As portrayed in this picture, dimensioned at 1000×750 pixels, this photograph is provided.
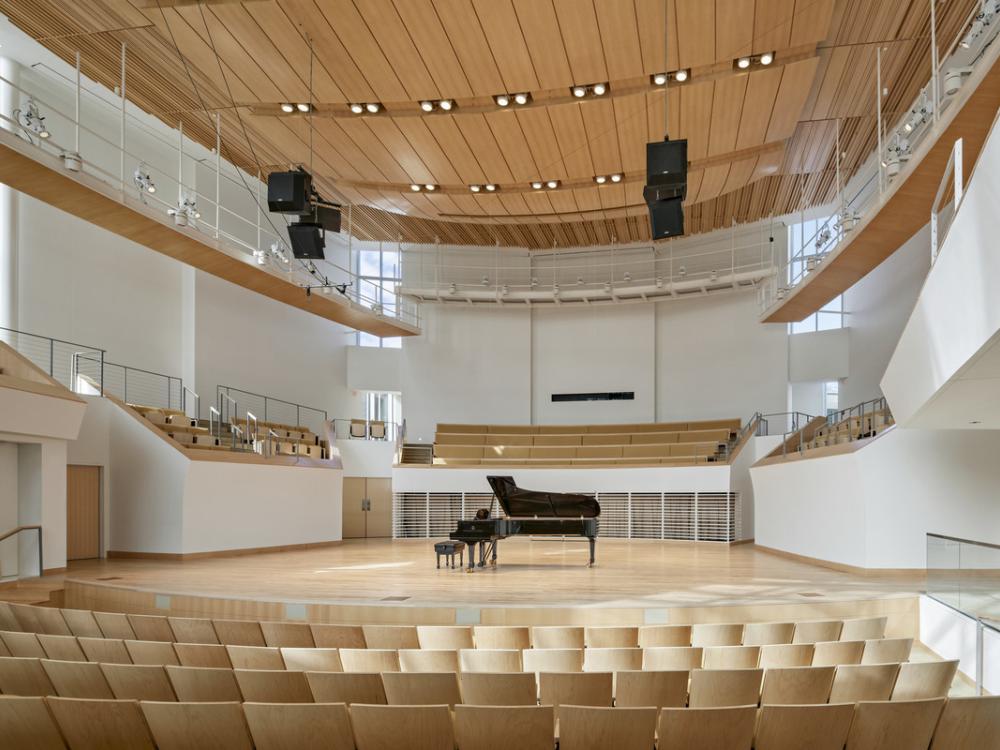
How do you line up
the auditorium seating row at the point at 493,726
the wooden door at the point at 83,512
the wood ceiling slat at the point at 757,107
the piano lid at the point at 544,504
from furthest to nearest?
the wooden door at the point at 83,512
the piano lid at the point at 544,504
the wood ceiling slat at the point at 757,107
the auditorium seating row at the point at 493,726

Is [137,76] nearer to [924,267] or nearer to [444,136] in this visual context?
[444,136]

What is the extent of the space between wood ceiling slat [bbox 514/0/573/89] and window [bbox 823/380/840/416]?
1059 centimetres

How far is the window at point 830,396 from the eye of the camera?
1697 centimetres

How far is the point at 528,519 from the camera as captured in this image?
10.8 metres

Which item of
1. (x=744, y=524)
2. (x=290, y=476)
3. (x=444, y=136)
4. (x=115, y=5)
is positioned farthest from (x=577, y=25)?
(x=744, y=524)

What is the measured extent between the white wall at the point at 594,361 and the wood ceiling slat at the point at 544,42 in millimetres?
10006

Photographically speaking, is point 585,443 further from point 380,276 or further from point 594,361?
point 380,276

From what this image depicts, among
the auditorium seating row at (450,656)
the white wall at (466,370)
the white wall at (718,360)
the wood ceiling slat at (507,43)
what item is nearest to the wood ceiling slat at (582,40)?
the wood ceiling slat at (507,43)

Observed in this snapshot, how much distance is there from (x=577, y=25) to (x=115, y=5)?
478 centimetres

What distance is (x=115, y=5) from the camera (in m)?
8.38

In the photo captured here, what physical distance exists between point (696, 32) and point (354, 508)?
1142cm

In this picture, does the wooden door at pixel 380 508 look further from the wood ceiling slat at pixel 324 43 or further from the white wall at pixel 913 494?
the white wall at pixel 913 494

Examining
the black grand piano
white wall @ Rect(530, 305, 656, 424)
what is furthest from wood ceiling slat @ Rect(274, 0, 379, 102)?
white wall @ Rect(530, 305, 656, 424)

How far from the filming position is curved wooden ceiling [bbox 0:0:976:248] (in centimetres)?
809
